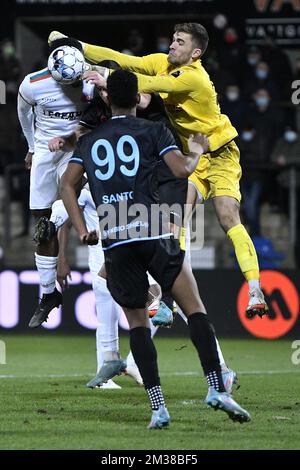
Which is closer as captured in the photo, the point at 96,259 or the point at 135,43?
the point at 96,259

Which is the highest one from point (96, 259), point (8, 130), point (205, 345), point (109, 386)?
point (8, 130)

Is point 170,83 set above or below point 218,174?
above

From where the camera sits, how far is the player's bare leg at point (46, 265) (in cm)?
1011

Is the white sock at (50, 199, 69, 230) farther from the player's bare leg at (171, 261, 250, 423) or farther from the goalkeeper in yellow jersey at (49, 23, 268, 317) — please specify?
the player's bare leg at (171, 261, 250, 423)

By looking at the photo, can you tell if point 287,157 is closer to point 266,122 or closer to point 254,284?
point 266,122

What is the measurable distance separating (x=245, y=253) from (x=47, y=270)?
181cm

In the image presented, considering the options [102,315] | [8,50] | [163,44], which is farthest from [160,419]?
[8,50]

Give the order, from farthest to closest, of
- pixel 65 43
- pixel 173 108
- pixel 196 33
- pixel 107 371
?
pixel 173 108 → pixel 196 33 → pixel 65 43 → pixel 107 371

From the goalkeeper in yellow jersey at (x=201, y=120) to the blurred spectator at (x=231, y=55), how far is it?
849 cm

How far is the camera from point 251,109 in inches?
677

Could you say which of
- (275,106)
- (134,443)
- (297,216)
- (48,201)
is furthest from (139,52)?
(134,443)

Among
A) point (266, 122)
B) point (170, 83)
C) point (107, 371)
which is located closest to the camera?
point (170, 83)

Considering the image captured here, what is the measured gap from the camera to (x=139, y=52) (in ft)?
61.7
